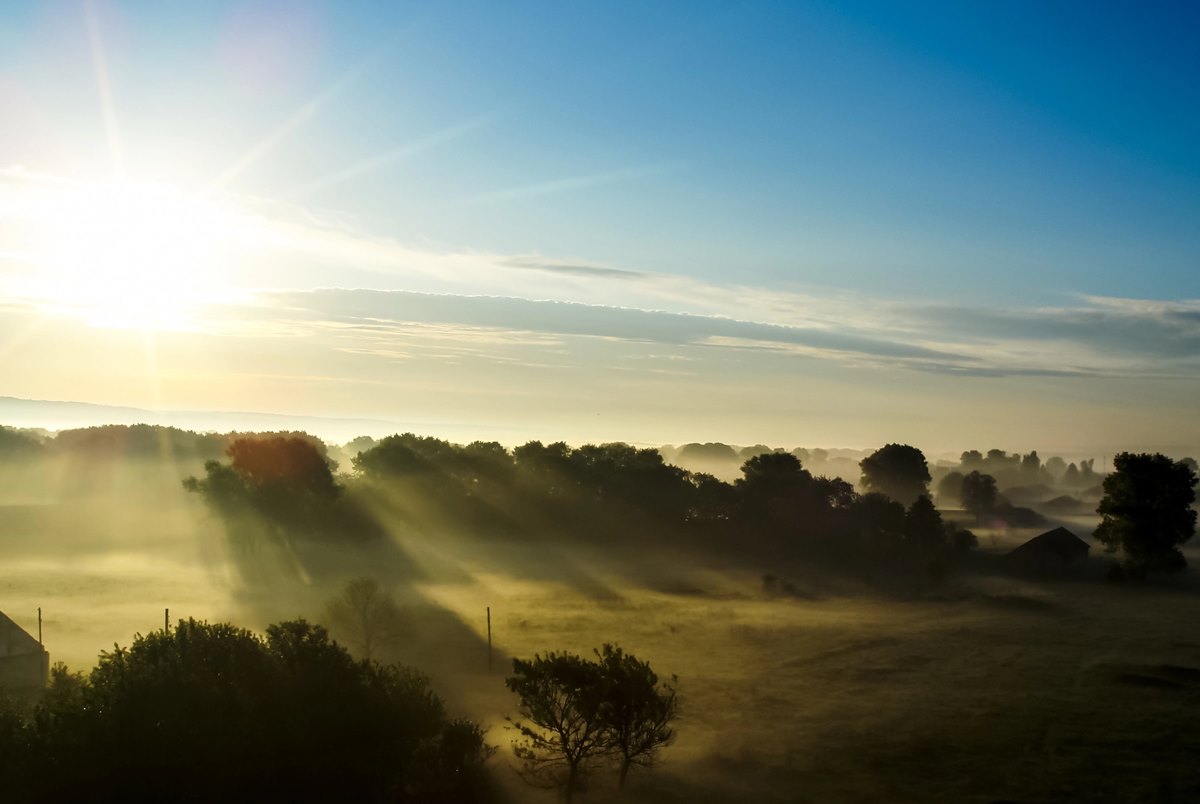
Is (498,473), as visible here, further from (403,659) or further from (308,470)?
(403,659)

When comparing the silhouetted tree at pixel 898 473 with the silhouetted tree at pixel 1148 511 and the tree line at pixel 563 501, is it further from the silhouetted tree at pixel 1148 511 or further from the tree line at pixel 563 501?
the silhouetted tree at pixel 1148 511

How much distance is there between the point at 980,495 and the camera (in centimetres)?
13862

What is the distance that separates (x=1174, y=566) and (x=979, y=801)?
60568 millimetres

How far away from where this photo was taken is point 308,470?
95062 millimetres

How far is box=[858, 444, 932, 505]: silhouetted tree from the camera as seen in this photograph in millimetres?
144500

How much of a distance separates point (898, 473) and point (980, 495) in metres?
12.7

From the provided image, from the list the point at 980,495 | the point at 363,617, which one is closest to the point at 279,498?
the point at 363,617

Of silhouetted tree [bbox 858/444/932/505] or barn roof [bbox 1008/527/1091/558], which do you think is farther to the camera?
silhouetted tree [bbox 858/444/932/505]

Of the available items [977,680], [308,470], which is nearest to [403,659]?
[977,680]

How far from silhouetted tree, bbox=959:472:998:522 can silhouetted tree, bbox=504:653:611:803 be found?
393 feet

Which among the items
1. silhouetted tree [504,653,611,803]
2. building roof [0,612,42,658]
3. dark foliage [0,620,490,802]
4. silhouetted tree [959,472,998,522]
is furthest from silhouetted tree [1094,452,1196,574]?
building roof [0,612,42,658]

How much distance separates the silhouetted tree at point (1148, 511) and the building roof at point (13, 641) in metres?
80.1

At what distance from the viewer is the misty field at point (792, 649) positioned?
32750 millimetres

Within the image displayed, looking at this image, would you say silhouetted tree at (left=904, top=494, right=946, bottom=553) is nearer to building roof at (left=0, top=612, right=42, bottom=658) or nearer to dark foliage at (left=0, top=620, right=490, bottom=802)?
dark foliage at (left=0, top=620, right=490, bottom=802)
